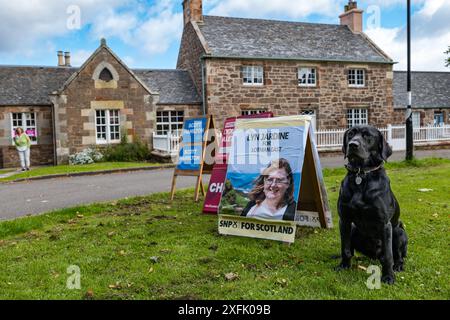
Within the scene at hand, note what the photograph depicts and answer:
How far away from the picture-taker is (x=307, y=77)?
27.3 meters

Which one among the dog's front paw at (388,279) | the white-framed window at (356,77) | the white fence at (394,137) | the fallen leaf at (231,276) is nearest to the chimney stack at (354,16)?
the white-framed window at (356,77)

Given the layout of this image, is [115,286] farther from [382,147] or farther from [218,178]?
[218,178]

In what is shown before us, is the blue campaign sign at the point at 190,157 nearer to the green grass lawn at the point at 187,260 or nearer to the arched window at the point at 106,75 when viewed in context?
the green grass lawn at the point at 187,260

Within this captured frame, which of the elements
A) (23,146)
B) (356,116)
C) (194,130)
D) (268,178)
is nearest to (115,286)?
(268,178)

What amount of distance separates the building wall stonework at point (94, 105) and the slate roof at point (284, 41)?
5004mm

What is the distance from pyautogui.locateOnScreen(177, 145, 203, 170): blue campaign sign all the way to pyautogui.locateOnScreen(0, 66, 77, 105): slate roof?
15.7 m

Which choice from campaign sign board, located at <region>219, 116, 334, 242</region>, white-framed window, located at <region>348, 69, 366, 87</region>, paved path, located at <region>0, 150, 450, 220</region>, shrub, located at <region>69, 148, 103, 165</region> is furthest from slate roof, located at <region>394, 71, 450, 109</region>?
campaign sign board, located at <region>219, 116, 334, 242</region>

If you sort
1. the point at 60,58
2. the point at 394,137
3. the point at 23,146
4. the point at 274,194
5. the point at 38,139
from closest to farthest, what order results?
1. the point at 274,194
2. the point at 23,146
3. the point at 38,139
4. the point at 394,137
5. the point at 60,58

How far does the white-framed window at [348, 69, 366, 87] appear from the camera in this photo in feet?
93.0

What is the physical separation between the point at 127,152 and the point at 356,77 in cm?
1545

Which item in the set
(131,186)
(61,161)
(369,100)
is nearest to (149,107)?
(61,161)

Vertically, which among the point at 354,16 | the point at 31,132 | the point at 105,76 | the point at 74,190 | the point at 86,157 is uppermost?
the point at 354,16

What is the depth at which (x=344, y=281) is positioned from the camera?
15.3 feet
